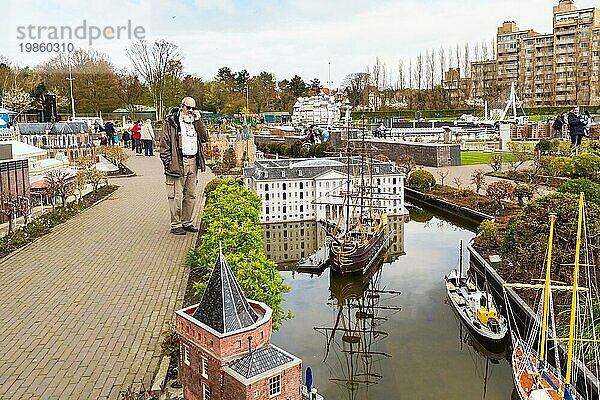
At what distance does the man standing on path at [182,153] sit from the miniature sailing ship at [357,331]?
5373mm

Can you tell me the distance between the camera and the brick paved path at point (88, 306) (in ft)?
31.9

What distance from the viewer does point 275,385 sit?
7859 millimetres

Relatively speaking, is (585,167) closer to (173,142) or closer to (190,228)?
(190,228)

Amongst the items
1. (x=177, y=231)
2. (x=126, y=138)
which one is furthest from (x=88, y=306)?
(x=126, y=138)

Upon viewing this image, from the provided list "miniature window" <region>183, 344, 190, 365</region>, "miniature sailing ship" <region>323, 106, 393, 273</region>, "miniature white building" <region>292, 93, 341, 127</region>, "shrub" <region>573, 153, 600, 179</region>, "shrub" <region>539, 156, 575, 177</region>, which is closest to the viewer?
"miniature window" <region>183, 344, 190, 365</region>

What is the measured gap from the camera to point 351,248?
1838 centimetres

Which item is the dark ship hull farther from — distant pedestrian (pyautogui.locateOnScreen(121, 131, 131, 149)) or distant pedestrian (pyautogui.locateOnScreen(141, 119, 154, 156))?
distant pedestrian (pyautogui.locateOnScreen(121, 131, 131, 149))

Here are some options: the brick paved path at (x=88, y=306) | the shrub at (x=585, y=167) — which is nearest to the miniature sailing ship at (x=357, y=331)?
the brick paved path at (x=88, y=306)

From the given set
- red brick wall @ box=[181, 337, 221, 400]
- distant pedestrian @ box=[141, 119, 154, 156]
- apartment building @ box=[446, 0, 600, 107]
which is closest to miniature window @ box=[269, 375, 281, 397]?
red brick wall @ box=[181, 337, 221, 400]

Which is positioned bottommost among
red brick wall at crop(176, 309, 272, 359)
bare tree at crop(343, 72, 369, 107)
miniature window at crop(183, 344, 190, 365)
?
miniature window at crop(183, 344, 190, 365)

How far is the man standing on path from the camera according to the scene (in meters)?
18.8

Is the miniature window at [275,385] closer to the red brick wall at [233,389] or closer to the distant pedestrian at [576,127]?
the red brick wall at [233,389]

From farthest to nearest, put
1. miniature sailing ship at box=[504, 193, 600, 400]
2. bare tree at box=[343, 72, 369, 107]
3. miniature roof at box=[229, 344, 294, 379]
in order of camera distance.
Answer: bare tree at box=[343, 72, 369, 107] < miniature sailing ship at box=[504, 193, 600, 400] < miniature roof at box=[229, 344, 294, 379]

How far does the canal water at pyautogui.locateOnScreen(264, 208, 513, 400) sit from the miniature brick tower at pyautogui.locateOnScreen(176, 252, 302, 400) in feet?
12.3
